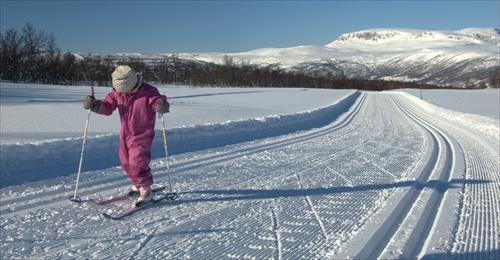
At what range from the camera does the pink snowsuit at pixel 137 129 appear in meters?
4.43

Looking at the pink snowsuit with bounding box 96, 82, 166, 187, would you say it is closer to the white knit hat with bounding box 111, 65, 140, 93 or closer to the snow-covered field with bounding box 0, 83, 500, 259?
the white knit hat with bounding box 111, 65, 140, 93

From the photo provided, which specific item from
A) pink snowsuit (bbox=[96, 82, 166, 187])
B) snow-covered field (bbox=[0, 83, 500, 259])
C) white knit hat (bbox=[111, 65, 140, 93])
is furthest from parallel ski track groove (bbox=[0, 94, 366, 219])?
white knit hat (bbox=[111, 65, 140, 93])

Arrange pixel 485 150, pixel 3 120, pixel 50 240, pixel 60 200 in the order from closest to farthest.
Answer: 1. pixel 50 240
2. pixel 60 200
3. pixel 485 150
4. pixel 3 120

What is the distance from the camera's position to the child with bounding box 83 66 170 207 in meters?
4.39

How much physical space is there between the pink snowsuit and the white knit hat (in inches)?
5.4

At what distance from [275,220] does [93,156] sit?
416 cm

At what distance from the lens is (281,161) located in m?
7.07

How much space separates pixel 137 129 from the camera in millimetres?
4453

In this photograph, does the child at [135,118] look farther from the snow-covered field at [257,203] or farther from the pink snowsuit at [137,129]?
the snow-covered field at [257,203]

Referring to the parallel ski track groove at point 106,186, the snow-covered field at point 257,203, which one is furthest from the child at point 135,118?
the parallel ski track groove at point 106,186

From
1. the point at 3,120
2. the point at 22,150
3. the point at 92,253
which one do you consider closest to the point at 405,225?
the point at 92,253

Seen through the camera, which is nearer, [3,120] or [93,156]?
[93,156]

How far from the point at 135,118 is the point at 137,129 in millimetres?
127

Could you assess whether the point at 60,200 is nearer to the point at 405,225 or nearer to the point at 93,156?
the point at 93,156
